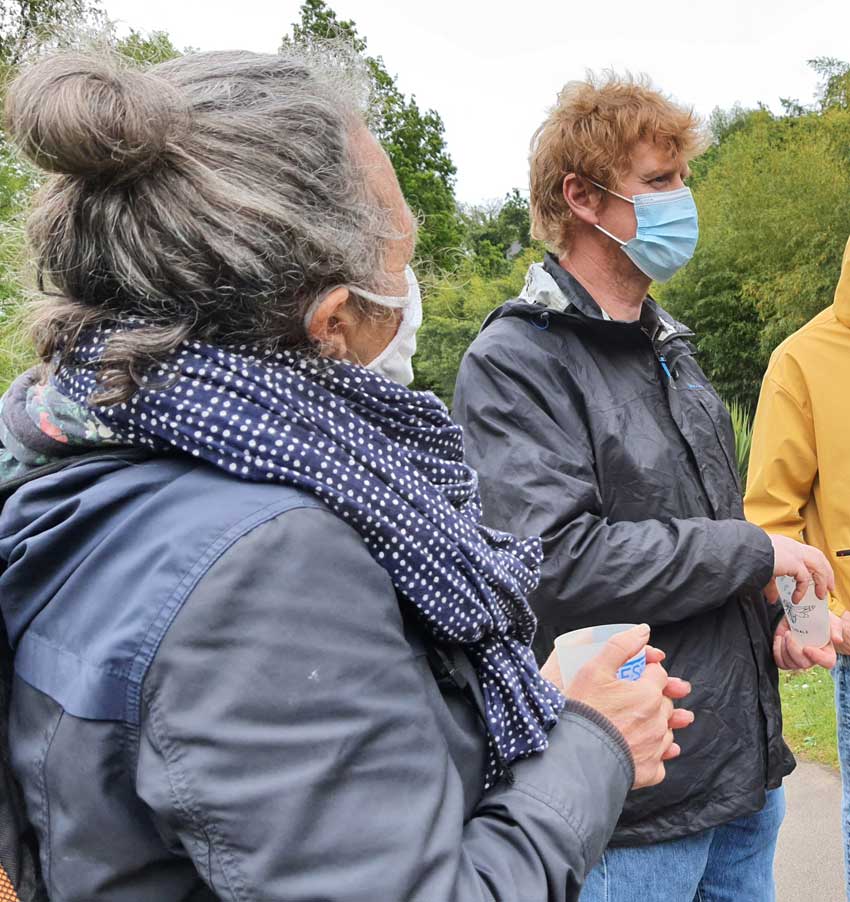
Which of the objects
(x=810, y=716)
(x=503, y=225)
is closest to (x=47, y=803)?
(x=810, y=716)

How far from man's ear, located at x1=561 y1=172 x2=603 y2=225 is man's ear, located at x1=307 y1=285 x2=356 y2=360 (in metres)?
1.48

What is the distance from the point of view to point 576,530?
76.1 inches

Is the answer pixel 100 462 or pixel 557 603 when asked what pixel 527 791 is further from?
pixel 557 603

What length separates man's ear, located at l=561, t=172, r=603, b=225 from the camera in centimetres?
244

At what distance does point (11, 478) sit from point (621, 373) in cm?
151

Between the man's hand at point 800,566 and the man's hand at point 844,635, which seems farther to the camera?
the man's hand at point 844,635

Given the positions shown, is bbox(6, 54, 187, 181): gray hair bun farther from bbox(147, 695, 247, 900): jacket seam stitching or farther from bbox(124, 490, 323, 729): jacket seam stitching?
bbox(147, 695, 247, 900): jacket seam stitching

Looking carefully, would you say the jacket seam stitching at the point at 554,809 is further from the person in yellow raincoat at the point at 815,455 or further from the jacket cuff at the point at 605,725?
the person in yellow raincoat at the point at 815,455

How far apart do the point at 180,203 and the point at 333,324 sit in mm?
256

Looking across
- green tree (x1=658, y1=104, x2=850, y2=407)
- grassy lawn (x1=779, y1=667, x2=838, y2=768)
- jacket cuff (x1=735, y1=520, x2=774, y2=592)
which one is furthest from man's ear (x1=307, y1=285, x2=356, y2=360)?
green tree (x1=658, y1=104, x2=850, y2=407)

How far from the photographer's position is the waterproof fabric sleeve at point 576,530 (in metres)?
1.93

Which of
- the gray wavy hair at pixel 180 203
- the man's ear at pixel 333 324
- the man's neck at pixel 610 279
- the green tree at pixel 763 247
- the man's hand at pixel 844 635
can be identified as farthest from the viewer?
the green tree at pixel 763 247

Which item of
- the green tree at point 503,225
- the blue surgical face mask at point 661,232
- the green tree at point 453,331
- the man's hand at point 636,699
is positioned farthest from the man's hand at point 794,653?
the green tree at point 503,225

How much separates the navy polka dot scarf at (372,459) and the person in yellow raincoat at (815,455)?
167 cm
